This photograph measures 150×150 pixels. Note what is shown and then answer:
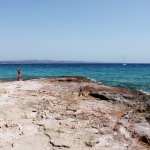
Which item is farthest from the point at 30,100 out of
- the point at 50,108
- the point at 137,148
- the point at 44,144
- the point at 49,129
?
the point at 137,148

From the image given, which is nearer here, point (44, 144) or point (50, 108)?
point (44, 144)

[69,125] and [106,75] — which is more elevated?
[69,125]

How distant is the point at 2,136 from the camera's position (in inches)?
339

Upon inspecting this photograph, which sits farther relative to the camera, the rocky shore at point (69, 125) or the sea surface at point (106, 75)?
the sea surface at point (106, 75)

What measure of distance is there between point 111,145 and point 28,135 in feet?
9.17

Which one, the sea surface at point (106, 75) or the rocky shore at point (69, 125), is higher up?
the rocky shore at point (69, 125)

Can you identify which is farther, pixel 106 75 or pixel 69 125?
pixel 106 75

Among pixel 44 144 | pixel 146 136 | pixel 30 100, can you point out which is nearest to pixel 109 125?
pixel 146 136

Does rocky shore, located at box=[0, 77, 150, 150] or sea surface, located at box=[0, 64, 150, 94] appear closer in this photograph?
rocky shore, located at box=[0, 77, 150, 150]

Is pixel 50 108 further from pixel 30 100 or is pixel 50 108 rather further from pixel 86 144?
pixel 86 144

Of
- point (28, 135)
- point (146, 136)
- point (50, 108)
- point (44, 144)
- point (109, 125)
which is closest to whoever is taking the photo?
point (44, 144)

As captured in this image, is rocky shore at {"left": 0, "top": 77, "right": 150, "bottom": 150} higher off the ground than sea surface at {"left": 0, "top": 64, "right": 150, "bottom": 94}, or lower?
higher

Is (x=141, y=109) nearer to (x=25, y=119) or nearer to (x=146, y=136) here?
(x=146, y=136)

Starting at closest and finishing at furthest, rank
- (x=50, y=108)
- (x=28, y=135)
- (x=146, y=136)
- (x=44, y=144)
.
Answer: (x=44, y=144) → (x=28, y=135) → (x=146, y=136) → (x=50, y=108)
